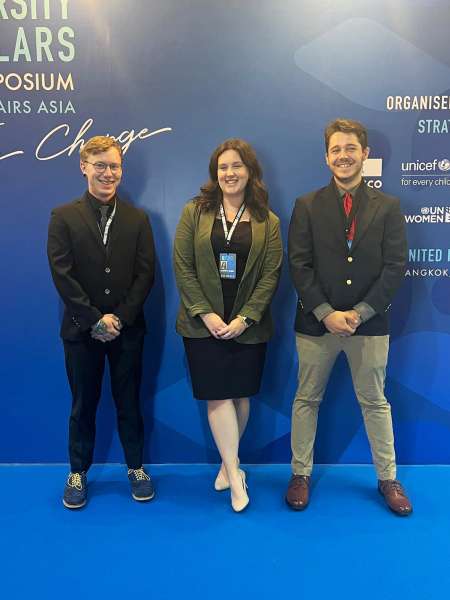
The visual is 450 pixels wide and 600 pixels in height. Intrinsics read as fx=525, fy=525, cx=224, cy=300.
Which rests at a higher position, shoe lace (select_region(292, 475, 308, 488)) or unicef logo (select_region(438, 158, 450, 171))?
unicef logo (select_region(438, 158, 450, 171))

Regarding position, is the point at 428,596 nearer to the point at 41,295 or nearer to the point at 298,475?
the point at 298,475

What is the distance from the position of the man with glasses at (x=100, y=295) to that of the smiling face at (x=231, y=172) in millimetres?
471

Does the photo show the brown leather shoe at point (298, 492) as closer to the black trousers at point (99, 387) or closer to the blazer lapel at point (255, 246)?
the black trousers at point (99, 387)

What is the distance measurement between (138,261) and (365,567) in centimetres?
171

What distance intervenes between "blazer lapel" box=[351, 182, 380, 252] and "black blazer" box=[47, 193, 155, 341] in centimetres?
101

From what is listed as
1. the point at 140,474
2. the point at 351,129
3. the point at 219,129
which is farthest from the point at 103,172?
the point at 140,474

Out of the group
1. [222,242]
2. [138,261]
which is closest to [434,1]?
[222,242]

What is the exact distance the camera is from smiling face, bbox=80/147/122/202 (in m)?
2.47

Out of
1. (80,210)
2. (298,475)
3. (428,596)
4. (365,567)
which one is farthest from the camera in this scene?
(298,475)

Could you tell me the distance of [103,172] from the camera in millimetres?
2480

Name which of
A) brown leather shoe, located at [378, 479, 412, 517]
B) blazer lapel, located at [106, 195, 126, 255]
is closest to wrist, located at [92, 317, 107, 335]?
blazer lapel, located at [106, 195, 126, 255]

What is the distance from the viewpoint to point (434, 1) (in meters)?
2.67

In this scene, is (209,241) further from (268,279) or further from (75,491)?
(75,491)

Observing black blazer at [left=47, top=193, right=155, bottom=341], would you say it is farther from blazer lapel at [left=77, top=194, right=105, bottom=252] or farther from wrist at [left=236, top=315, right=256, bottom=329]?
wrist at [left=236, top=315, right=256, bottom=329]
